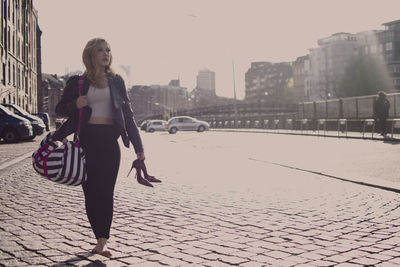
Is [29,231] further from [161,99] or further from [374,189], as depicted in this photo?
[161,99]

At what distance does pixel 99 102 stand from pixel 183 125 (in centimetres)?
4014

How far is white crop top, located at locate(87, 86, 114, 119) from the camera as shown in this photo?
392 cm

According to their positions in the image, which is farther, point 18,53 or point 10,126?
point 18,53

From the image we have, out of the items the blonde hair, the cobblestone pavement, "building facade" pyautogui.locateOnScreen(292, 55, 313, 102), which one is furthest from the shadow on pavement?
"building facade" pyautogui.locateOnScreen(292, 55, 313, 102)

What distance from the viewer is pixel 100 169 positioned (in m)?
3.89

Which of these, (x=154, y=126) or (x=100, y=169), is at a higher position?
(x=154, y=126)

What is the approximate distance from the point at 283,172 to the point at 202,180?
2.20m

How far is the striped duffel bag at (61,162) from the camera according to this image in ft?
12.1

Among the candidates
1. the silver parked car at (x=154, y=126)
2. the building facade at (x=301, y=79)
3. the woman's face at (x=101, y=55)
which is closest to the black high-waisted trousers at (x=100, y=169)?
the woman's face at (x=101, y=55)

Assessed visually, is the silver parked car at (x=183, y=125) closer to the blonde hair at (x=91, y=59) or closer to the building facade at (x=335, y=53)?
the blonde hair at (x=91, y=59)

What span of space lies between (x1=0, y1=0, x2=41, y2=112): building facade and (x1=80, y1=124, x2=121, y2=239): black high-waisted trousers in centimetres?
3604

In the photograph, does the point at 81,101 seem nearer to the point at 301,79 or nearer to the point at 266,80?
the point at 301,79

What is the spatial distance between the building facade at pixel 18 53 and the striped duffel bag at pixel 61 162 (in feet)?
118

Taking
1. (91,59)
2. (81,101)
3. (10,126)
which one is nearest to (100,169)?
(81,101)
